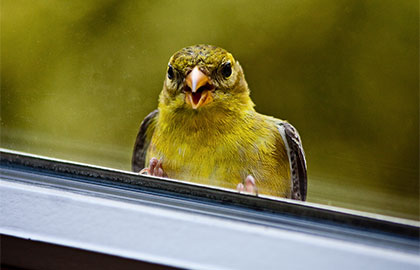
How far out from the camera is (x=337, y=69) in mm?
→ 989

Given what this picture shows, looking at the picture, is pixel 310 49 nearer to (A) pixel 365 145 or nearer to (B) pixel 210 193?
(A) pixel 365 145

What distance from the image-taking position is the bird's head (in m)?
1.13

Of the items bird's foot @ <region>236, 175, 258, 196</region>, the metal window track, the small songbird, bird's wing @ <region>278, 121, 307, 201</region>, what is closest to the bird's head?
the small songbird

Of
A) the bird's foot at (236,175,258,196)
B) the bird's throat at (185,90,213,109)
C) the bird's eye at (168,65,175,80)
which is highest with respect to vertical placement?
the bird's eye at (168,65,175,80)

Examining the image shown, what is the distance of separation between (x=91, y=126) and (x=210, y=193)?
1.18 ft

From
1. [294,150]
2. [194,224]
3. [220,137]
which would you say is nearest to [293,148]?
[294,150]

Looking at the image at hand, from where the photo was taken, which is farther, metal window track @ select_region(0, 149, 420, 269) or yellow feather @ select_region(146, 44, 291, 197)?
yellow feather @ select_region(146, 44, 291, 197)

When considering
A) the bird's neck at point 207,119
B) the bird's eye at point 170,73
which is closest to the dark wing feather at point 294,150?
the bird's neck at point 207,119

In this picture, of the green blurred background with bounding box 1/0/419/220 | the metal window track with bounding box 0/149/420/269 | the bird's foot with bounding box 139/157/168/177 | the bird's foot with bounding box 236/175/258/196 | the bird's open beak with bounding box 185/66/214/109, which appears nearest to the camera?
the metal window track with bounding box 0/149/420/269

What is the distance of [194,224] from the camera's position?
642mm

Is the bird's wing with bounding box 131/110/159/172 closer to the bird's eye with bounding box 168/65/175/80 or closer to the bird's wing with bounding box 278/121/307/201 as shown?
the bird's eye with bounding box 168/65/175/80

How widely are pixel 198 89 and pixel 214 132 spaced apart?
13 centimetres

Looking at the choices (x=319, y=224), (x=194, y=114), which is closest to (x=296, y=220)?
(x=319, y=224)

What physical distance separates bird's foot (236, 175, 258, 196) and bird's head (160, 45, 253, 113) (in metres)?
0.28
